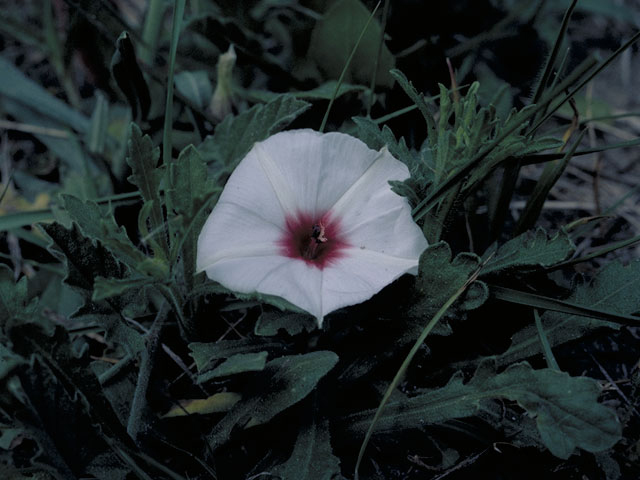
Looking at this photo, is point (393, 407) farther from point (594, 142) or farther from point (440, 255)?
point (594, 142)

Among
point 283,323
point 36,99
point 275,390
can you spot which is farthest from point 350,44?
point 36,99

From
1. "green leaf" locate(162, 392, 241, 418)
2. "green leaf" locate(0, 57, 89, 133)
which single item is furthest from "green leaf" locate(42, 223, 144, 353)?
"green leaf" locate(0, 57, 89, 133)

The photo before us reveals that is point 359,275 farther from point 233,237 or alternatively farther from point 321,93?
point 321,93

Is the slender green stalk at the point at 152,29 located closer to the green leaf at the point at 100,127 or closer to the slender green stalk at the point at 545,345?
the green leaf at the point at 100,127

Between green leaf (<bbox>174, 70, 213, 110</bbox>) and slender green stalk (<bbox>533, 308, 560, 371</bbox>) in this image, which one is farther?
green leaf (<bbox>174, 70, 213, 110</bbox>)

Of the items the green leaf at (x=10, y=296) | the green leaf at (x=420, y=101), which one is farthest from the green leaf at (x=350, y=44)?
the green leaf at (x=10, y=296)

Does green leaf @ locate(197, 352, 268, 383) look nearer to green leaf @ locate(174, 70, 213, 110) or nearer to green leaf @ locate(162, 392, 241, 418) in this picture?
green leaf @ locate(162, 392, 241, 418)
